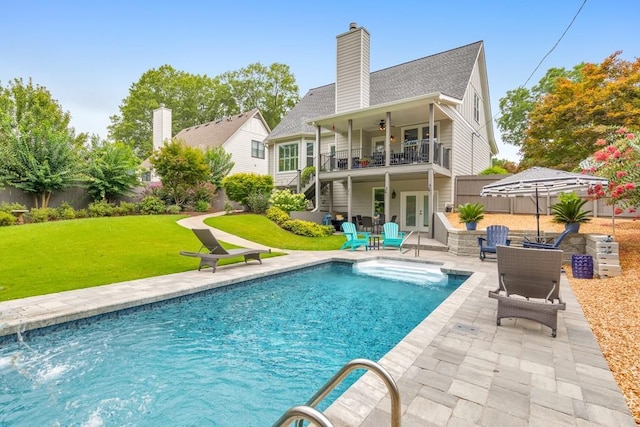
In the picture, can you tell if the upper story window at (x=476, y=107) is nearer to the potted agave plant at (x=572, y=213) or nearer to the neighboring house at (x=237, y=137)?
the potted agave plant at (x=572, y=213)

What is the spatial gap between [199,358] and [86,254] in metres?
6.90

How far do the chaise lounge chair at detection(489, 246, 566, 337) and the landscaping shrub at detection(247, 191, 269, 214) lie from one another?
1466cm

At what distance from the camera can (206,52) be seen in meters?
20.7

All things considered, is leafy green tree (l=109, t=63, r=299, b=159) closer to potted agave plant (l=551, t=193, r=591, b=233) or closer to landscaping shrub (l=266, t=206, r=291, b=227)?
landscaping shrub (l=266, t=206, r=291, b=227)

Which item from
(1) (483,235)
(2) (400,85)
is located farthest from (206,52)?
(1) (483,235)

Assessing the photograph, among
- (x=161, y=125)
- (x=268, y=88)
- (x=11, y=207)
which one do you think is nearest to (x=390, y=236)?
(x=11, y=207)

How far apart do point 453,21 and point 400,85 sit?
5531 millimetres

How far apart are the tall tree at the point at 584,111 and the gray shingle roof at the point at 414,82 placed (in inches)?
223

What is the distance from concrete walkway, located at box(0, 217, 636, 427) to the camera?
2330mm

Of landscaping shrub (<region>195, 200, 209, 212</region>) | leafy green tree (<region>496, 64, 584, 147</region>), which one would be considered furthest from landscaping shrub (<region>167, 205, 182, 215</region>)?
leafy green tree (<region>496, 64, 584, 147</region>)

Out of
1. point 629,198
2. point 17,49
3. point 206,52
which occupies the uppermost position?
point 206,52

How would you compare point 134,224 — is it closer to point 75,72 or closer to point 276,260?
point 276,260

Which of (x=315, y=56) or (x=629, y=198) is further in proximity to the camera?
(x=315, y=56)

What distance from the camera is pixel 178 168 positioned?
17891 mm
